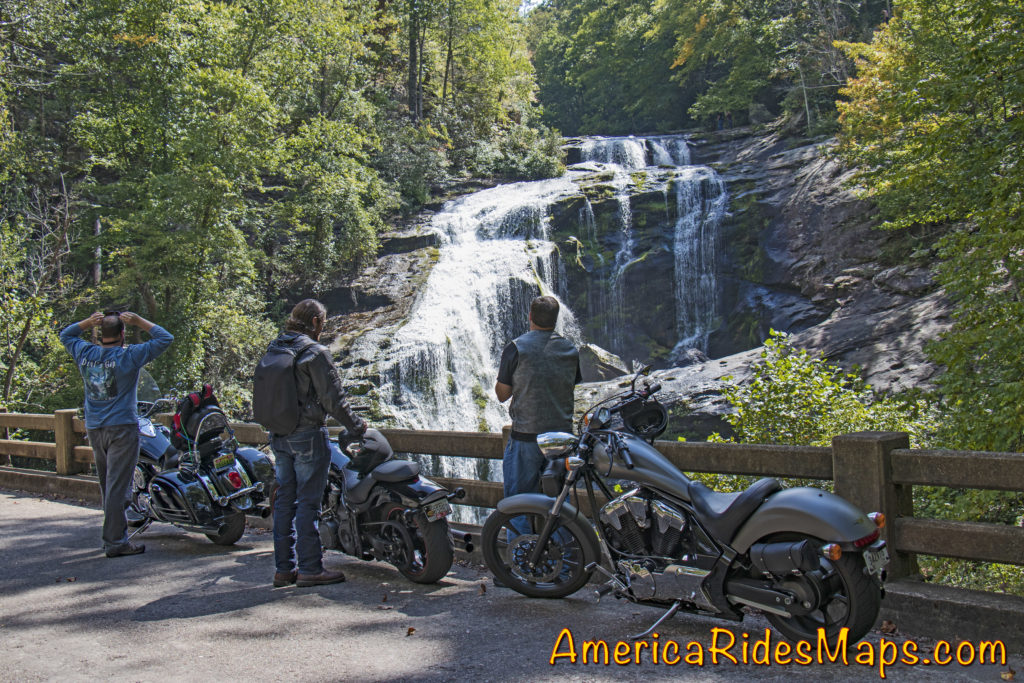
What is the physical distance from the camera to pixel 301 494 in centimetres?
571

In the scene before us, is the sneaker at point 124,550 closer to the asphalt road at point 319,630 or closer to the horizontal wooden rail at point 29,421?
the asphalt road at point 319,630

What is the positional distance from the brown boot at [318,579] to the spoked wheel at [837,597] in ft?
10.6

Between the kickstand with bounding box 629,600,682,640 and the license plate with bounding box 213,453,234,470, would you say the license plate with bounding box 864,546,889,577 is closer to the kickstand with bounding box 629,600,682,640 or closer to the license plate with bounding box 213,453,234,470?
the kickstand with bounding box 629,600,682,640

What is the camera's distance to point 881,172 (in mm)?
19031

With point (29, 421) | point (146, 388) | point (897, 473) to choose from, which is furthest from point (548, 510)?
point (29, 421)

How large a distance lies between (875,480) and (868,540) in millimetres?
803

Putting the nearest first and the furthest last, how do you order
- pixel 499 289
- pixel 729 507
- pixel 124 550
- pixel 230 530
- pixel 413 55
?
pixel 729 507 → pixel 124 550 → pixel 230 530 → pixel 499 289 → pixel 413 55

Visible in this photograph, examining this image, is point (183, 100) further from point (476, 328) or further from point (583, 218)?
point (583, 218)

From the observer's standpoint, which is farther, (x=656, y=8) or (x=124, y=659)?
(x=656, y=8)

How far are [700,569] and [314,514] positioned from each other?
9.36ft

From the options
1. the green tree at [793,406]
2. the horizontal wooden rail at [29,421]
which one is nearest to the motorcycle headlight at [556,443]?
the green tree at [793,406]

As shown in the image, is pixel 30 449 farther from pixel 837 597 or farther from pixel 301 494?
pixel 837 597

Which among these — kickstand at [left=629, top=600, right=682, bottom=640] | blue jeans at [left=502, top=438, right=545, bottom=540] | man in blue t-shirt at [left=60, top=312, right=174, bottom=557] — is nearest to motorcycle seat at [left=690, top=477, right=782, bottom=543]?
kickstand at [left=629, top=600, right=682, bottom=640]

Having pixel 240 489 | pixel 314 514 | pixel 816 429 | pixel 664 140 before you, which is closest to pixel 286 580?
pixel 314 514
